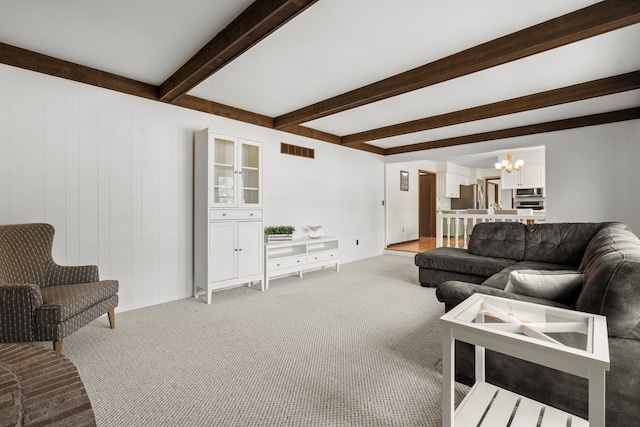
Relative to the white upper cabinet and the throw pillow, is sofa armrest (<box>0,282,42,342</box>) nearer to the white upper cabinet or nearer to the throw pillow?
the white upper cabinet

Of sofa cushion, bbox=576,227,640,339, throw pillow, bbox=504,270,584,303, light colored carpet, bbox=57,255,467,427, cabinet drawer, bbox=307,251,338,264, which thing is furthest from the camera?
cabinet drawer, bbox=307,251,338,264

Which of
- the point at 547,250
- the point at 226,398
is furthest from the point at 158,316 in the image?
the point at 547,250

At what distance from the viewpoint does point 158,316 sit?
306 cm

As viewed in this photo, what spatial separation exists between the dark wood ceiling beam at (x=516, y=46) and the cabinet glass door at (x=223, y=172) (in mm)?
1542

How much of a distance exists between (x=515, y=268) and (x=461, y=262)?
2.02 feet

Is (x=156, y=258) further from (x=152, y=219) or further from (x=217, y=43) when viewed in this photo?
(x=217, y=43)

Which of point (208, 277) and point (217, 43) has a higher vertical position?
point (217, 43)

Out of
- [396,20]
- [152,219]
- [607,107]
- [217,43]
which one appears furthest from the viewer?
[607,107]

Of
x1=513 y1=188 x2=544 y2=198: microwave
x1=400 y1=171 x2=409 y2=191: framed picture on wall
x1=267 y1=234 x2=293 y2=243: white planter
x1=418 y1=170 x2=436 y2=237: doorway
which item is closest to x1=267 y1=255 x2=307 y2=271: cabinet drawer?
x1=267 y1=234 x2=293 y2=243: white planter

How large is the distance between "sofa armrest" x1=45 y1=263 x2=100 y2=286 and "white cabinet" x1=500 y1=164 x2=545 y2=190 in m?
8.52

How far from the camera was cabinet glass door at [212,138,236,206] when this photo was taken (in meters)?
3.58

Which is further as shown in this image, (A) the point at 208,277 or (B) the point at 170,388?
(A) the point at 208,277

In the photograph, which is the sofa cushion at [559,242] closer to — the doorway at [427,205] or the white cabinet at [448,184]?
the white cabinet at [448,184]

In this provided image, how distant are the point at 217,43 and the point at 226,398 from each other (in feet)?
8.06
